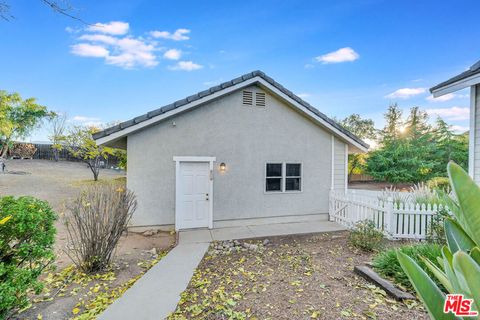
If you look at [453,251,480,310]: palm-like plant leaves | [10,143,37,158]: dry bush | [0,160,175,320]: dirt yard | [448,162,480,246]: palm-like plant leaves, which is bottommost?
[0,160,175,320]: dirt yard

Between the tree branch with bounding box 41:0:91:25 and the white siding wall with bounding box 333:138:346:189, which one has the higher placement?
the tree branch with bounding box 41:0:91:25

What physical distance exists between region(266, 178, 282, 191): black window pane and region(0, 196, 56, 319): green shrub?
670 cm

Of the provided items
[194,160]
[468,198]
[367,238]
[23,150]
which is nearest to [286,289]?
[367,238]

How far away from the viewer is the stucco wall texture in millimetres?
7934

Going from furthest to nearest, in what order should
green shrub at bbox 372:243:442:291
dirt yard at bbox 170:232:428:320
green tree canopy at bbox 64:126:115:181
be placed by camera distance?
1. green tree canopy at bbox 64:126:115:181
2. green shrub at bbox 372:243:442:291
3. dirt yard at bbox 170:232:428:320

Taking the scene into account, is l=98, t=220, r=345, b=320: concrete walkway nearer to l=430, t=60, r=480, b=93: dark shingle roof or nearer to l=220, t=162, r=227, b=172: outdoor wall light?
l=220, t=162, r=227, b=172: outdoor wall light

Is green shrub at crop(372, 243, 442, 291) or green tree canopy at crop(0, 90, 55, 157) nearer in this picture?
green shrub at crop(372, 243, 442, 291)

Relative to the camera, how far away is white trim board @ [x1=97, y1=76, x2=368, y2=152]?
7.50m

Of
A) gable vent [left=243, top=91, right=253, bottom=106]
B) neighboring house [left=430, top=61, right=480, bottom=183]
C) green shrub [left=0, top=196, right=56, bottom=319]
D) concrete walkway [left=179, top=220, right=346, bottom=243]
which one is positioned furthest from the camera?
gable vent [left=243, top=91, right=253, bottom=106]

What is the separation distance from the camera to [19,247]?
3.28 metres

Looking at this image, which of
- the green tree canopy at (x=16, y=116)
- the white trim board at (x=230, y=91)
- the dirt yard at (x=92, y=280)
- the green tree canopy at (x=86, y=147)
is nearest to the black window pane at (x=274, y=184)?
the white trim board at (x=230, y=91)

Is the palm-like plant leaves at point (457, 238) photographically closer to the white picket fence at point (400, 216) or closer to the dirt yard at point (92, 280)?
the dirt yard at point (92, 280)

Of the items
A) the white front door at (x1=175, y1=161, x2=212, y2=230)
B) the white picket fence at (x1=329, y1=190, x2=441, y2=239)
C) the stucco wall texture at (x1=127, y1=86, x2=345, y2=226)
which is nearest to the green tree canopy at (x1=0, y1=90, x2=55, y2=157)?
the stucco wall texture at (x1=127, y1=86, x2=345, y2=226)

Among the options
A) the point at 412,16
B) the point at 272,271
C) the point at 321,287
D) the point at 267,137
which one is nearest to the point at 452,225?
the point at 321,287
